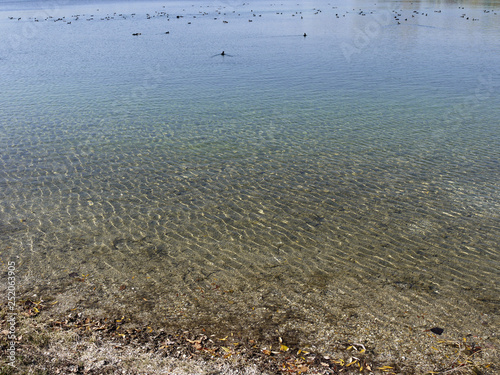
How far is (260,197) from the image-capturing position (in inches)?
527

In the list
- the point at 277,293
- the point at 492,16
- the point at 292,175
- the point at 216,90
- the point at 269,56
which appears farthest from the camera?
the point at 492,16

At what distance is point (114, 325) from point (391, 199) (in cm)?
Answer: 907

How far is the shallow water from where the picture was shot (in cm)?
876

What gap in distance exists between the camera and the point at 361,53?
4106cm

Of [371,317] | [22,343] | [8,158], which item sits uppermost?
[8,158]

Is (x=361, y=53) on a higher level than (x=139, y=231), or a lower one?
higher

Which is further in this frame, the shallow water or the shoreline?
the shallow water

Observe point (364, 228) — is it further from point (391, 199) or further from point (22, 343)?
point (22, 343)

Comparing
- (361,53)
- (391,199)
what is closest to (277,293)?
(391,199)

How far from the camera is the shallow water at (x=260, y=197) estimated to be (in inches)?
345

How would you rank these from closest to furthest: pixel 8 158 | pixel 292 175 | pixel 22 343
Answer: pixel 22 343 → pixel 292 175 → pixel 8 158

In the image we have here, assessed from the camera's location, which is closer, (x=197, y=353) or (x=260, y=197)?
(x=197, y=353)

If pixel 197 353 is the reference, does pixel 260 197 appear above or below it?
above

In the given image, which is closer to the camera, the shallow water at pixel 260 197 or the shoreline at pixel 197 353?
the shoreline at pixel 197 353
